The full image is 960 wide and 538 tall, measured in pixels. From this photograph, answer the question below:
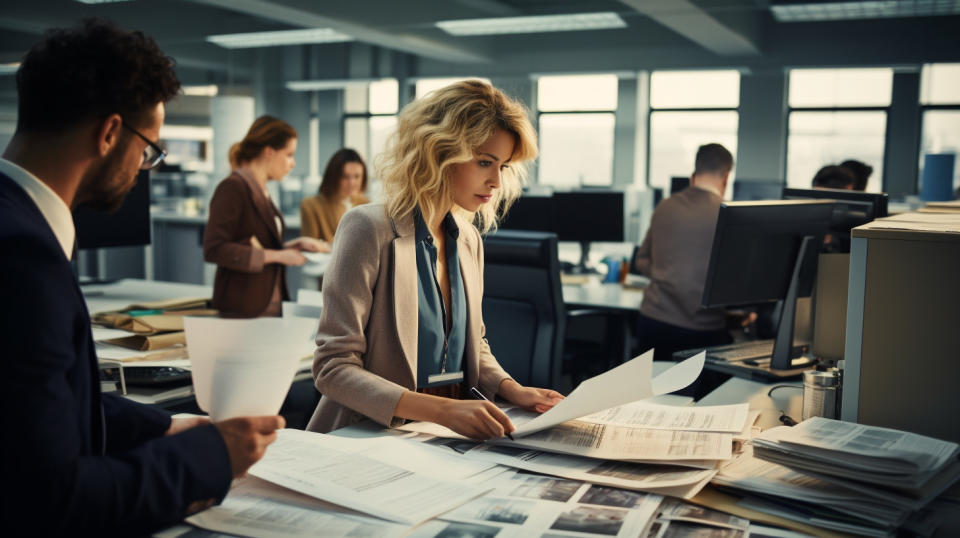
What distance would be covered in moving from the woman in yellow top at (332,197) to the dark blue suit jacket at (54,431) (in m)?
3.69

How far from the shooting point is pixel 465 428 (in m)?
1.25

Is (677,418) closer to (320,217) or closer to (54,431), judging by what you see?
(54,431)

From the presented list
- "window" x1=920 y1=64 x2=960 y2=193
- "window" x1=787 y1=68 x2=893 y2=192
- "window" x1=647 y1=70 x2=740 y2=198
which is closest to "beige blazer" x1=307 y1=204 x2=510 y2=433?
"window" x1=787 y1=68 x2=893 y2=192

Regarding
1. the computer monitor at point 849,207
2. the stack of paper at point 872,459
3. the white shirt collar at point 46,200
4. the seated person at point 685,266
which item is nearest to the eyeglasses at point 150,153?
the white shirt collar at point 46,200

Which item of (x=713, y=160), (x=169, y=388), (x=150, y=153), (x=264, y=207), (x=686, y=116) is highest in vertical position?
(x=686, y=116)

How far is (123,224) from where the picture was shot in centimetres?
329

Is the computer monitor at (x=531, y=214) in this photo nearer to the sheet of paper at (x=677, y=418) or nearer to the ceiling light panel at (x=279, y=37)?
the sheet of paper at (x=677, y=418)

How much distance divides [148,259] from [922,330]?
22.0ft

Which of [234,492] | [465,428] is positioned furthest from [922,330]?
[234,492]

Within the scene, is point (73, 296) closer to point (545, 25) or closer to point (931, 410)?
point (931, 410)

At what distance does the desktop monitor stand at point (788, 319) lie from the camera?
2.09 meters

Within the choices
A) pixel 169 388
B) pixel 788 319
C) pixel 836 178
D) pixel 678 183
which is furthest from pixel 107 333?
pixel 678 183

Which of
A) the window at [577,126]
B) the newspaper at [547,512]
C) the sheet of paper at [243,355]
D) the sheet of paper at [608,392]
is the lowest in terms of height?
the newspaper at [547,512]

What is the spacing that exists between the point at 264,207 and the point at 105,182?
7.96 ft
